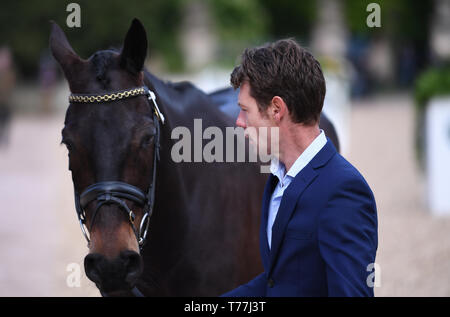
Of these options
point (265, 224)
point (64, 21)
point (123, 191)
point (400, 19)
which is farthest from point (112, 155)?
point (400, 19)

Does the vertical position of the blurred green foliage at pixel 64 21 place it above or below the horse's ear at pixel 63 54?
above

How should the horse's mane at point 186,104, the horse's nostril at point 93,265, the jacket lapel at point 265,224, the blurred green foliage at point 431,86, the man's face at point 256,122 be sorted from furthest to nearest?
the blurred green foliage at point 431,86 → the horse's mane at point 186,104 → the horse's nostril at point 93,265 → the jacket lapel at point 265,224 → the man's face at point 256,122

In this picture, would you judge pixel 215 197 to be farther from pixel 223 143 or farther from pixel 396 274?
pixel 396 274

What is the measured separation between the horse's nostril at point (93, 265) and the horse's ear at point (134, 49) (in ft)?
3.09

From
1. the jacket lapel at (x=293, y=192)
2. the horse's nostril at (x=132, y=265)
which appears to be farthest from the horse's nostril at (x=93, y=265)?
the jacket lapel at (x=293, y=192)

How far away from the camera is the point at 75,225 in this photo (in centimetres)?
966

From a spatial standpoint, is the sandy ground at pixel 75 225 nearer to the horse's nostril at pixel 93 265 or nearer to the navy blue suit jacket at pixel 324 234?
the horse's nostril at pixel 93 265

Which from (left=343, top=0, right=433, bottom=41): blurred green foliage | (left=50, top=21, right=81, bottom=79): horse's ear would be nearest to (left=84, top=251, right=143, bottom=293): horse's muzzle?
(left=50, top=21, right=81, bottom=79): horse's ear

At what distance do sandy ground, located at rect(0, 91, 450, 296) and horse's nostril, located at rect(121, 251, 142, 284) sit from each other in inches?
77.4

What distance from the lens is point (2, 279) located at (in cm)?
683

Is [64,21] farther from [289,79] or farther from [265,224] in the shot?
[289,79]

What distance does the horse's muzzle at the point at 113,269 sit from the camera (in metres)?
2.55

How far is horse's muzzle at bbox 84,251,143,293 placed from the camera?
2554 mm
